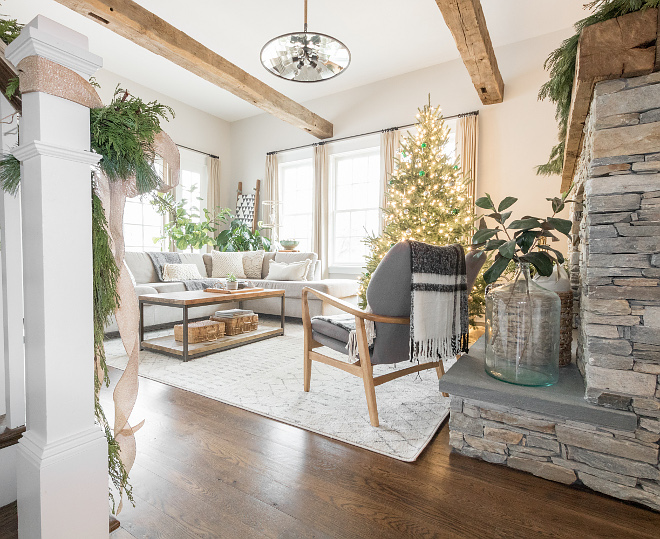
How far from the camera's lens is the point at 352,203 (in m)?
6.03

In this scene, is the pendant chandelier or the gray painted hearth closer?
the gray painted hearth

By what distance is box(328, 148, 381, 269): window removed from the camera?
5.81m

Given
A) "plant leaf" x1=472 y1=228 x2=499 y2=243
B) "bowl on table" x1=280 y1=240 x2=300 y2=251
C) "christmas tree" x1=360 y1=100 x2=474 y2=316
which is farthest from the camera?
"bowl on table" x1=280 y1=240 x2=300 y2=251

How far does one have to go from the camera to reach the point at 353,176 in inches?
236

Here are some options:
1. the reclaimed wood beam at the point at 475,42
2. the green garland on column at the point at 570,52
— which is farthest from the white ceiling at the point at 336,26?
the green garland on column at the point at 570,52

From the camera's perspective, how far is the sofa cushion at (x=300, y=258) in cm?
537

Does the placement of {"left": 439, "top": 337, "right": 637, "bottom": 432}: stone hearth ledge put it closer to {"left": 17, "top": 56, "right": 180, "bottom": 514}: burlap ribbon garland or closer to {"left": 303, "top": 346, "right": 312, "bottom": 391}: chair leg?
{"left": 303, "top": 346, "right": 312, "bottom": 391}: chair leg

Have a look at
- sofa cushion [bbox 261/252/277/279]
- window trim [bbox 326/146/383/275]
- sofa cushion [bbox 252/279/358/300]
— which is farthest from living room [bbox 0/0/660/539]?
window trim [bbox 326/146/383/275]

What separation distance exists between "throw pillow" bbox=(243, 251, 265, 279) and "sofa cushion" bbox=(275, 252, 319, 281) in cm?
26

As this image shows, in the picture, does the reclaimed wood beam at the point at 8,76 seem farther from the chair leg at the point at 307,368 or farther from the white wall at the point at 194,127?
the white wall at the point at 194,127

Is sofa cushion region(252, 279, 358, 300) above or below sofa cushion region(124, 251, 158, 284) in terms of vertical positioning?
below

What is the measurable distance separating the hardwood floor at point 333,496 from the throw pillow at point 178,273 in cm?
325

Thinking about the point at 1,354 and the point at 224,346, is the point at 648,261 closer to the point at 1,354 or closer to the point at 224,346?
the point at 1,354

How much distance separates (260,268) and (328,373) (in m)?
3.35
